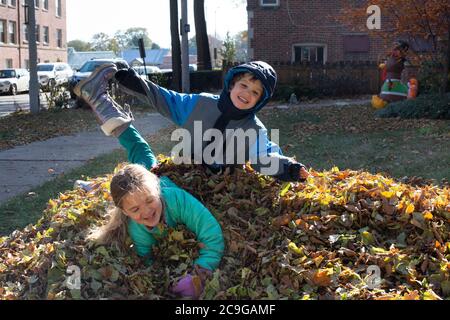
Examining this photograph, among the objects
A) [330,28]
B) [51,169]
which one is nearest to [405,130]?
[51,169]

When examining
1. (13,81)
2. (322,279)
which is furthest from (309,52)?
(322,279)

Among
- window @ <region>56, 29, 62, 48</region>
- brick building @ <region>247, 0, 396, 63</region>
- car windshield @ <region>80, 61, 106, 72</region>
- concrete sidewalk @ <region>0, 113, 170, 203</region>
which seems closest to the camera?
concrete sidewalk @ <region>0, 113, 170, 203</region>

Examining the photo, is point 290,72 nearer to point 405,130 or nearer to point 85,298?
point 405,130

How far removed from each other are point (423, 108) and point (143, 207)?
34.9ft

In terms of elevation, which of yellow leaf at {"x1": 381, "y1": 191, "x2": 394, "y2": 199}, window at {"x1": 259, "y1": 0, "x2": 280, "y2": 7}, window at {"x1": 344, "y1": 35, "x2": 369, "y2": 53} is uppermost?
window at {"x1": 259, "y1": 0, "x2": 280, "y2": 7}

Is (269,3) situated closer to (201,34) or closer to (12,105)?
(201,34)

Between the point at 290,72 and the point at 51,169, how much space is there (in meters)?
14.2

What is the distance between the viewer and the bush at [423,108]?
12.7 metres

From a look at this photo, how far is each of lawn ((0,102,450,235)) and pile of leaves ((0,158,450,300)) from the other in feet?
3.99

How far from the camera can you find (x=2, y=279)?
362 cm

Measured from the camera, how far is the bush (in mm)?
12719

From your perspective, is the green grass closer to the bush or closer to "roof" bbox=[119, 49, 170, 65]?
the bush

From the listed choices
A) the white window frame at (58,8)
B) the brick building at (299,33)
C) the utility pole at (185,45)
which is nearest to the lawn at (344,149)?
the utility pole at (185,45)

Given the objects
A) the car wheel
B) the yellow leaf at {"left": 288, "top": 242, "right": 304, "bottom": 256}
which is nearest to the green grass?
the yellow leaf at {"left": 288, "top": 242, "right": 304, "bottom": 256}
